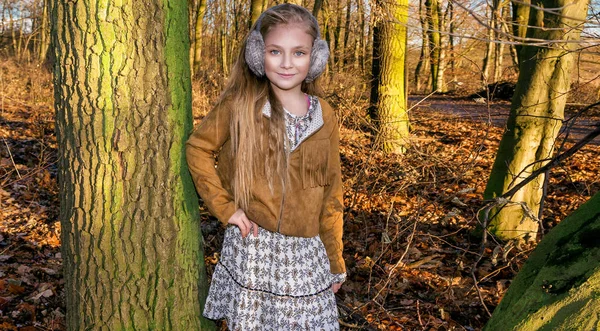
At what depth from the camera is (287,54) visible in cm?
239

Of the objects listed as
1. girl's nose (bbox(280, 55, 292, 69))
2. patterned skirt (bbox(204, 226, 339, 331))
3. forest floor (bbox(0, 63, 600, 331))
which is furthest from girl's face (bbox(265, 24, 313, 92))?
forest floor (bbox(0, 63, 600, 331))

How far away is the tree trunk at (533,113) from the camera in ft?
15.4

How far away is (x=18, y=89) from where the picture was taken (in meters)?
14.0

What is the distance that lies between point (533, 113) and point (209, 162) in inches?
143

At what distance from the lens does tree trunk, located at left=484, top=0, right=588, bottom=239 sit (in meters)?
4.69

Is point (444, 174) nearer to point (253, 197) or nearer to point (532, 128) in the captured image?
point (532, 128)

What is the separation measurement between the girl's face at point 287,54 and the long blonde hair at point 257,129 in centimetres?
3

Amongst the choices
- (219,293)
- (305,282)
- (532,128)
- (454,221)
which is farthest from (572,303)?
(454,221)

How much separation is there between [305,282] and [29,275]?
2.64 metres

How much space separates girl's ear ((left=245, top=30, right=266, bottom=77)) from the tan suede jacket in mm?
223

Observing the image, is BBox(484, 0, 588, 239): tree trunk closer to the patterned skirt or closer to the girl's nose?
the patterned skirt

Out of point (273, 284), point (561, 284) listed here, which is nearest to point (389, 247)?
point (273, 284)

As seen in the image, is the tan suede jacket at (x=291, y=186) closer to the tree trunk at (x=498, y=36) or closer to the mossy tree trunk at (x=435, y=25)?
the mossy tree trunk at (x=435, y=25)

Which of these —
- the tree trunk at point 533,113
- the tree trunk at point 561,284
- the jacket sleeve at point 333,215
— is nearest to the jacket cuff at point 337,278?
the jacket sleeve at point 333,215
